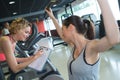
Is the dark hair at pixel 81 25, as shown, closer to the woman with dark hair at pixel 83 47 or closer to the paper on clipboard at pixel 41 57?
the woman with dark hair at pixel 83 47

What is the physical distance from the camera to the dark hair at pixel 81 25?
61.4 inches

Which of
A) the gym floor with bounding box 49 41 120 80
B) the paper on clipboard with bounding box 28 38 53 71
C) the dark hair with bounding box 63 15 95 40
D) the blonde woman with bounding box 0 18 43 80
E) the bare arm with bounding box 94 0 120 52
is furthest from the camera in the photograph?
the gym floor with bounding box 49 41 120 80

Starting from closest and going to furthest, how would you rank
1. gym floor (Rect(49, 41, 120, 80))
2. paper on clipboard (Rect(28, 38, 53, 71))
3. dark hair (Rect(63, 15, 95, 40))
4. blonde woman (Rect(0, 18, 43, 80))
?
dark hair (Rect(63, 15, 95, 40)) < blonde woman (Rect(0, 18, 43, 80)) < paper on clipboard (Rect(28, 38, 53, 71)) < gym floor (Rect(49, 41, 120, 80))

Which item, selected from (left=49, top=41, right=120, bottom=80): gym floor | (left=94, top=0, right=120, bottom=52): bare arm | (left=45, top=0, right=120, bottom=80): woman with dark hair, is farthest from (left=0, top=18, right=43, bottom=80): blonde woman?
(left=49, top=41, right=120, bottom=80): gym floor

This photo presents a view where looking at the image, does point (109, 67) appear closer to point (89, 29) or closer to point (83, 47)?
point (89, 29)

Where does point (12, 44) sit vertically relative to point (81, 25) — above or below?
below

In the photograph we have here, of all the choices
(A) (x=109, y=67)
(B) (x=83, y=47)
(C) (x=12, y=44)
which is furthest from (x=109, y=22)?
(A) (x=109, y=67)

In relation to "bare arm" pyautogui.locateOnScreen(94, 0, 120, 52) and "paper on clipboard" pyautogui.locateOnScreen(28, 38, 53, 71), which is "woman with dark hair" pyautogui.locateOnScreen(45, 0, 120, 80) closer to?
"bare arm" pyautogui.locateOnScreen(94, 0, 120, 52)

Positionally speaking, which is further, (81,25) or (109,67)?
(109,67)

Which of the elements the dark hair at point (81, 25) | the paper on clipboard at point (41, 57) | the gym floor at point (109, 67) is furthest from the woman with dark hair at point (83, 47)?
the gym floor at point (109, 67)

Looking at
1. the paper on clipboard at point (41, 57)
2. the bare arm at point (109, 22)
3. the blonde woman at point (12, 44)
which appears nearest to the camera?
the bare arm at point (109, 22)

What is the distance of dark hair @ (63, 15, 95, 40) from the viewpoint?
5.12 ft

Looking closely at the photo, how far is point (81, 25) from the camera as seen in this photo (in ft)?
5.15

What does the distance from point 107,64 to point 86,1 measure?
687 cm
